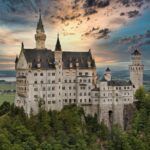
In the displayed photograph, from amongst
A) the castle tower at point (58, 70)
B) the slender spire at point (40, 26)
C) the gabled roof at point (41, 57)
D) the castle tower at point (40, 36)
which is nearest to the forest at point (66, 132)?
the castle tower at point (58, 70)

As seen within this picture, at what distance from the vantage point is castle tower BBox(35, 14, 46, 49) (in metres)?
112

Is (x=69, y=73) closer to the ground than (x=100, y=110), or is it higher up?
higher up

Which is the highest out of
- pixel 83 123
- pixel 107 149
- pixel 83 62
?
pixel 83 62

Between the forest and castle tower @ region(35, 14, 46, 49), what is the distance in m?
18.1

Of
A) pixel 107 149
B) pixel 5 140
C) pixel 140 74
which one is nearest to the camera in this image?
pixel 5 140

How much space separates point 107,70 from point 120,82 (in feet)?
17.2

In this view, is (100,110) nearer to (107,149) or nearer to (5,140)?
(107,149)

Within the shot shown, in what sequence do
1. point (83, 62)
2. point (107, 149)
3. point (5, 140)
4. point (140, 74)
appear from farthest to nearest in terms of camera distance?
point (140, 74)
point (83, 62)
point (107, 149)
point (5, 140)

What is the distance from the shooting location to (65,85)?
108 meters

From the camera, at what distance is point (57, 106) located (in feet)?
347

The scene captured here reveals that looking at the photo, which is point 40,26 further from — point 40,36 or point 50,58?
point 50,58

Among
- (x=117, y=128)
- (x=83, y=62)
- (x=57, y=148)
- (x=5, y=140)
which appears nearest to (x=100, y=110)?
(x=117, y=128)

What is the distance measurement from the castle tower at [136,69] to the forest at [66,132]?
10.3 meters

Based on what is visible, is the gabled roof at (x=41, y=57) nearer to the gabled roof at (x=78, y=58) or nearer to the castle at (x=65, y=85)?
the castle at (x=65, y=85)
